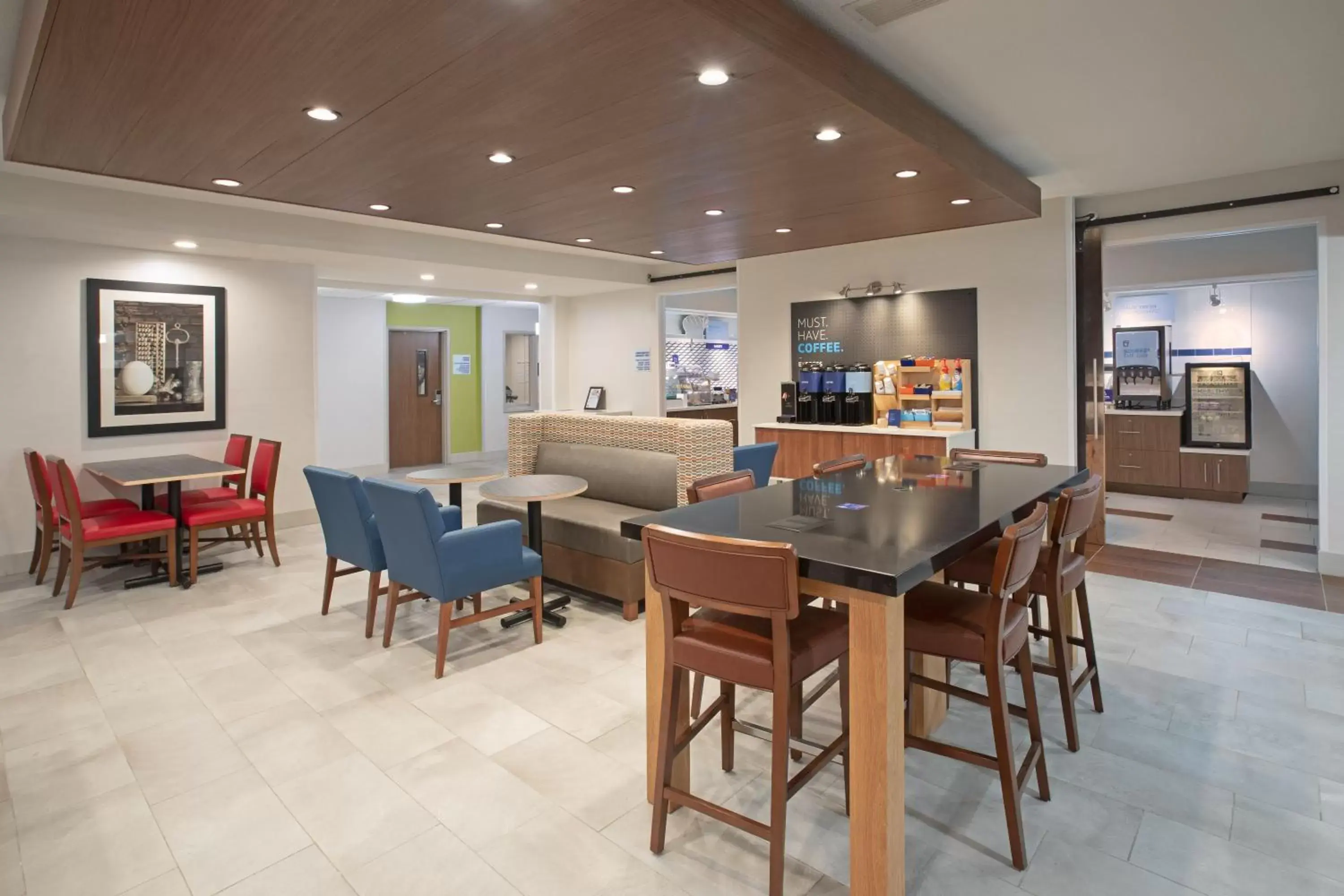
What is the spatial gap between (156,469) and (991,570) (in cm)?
582

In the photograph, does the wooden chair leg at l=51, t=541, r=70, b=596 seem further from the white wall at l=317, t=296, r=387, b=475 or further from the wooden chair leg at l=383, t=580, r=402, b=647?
the white wall at l=317, t=296, r=387, b=475

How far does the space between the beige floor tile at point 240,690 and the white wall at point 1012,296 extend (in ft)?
18.4

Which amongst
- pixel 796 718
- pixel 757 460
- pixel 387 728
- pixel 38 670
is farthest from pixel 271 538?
pixel 796 718

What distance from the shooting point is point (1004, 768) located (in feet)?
6.95

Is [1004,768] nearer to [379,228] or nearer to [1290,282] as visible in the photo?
[379,228]

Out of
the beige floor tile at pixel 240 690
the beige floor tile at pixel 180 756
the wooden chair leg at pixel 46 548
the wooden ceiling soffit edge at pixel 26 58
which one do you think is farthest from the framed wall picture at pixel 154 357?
the beige floor tile at pixel 180 756

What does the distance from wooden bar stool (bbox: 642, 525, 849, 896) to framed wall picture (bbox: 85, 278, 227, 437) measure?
19.8 feet

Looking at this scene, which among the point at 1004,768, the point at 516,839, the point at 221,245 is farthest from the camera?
the point at 221,245

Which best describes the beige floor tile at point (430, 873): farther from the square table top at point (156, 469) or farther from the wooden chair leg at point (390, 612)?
the square table top at point (156, 469)

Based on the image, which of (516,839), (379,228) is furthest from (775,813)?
(379,228)

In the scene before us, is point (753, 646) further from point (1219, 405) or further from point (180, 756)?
point (1219, 405)

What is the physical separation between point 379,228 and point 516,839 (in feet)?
19.2

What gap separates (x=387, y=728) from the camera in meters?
3.04

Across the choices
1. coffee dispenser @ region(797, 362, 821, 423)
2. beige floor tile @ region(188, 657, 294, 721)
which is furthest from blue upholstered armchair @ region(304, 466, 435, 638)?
coffee dispenser @ region(797, 362, 821, 423)
